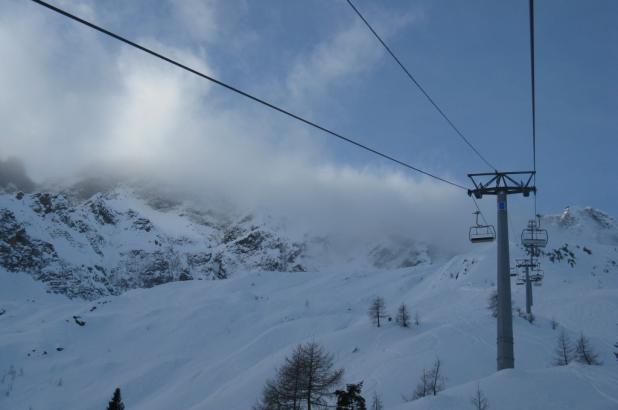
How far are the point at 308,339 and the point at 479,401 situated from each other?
4926cm

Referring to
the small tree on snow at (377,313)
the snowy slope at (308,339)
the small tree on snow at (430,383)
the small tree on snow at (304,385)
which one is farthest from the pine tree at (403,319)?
the small tree on snow at (304,385)

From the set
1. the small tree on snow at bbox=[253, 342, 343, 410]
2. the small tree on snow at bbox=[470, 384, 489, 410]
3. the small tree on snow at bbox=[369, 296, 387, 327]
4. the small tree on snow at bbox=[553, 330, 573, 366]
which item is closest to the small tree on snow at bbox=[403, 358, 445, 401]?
the small tree on snow at bbox=[253, 342, 343, 410]

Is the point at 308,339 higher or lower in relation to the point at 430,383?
lower

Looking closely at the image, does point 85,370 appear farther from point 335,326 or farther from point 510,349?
point 510,349

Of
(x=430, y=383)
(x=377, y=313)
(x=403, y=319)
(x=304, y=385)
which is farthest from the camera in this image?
(x=377, y=313)

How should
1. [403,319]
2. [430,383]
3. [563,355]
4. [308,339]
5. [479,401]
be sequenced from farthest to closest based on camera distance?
[308,339] → [403,319] → [563,355] → [430,383] → [479,401]

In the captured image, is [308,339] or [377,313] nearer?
[377,313]

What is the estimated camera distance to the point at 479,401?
1467 cm

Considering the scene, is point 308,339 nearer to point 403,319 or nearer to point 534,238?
point 403,319

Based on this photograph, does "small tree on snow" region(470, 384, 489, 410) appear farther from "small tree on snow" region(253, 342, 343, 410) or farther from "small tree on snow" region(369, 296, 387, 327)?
"small tree on snow" region(369, 296, 387, 327)

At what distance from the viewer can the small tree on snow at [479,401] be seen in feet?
48.5

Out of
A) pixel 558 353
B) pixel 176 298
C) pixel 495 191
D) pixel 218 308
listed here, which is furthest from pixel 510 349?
pixel 176 298

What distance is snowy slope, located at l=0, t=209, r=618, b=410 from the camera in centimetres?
3294

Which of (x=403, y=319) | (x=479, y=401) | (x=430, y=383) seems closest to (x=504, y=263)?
(x=479, y=401)
